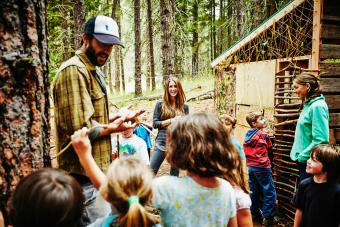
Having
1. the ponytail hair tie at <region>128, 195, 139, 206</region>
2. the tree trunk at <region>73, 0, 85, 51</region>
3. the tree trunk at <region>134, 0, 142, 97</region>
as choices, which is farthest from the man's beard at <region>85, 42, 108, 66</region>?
the tree trunk at <region>134, 0, 142, 97</region>

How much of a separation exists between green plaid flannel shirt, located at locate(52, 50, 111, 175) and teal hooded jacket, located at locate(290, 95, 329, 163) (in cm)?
306

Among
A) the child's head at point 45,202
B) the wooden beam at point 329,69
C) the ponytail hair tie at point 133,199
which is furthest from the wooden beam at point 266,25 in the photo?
the child's head at point 45,202

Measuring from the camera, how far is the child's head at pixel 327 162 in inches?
139

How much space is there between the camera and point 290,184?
6234 millimetres

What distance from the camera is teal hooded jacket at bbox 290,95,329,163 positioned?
4309mm

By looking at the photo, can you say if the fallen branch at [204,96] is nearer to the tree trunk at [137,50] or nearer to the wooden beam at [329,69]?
the tree trunk at [137,50]

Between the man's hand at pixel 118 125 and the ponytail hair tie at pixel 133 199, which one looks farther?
the man's hand at pixel 118 125

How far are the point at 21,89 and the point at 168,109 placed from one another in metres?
3.66

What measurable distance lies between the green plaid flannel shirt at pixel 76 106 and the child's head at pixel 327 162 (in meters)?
2.42

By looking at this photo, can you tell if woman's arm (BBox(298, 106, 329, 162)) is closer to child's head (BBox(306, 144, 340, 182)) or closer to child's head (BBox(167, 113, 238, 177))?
child's head (BBox(306, 144, 340, 182))

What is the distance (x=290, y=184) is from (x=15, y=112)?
5.56 m

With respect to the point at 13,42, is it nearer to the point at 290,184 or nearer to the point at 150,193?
the point at 150,193

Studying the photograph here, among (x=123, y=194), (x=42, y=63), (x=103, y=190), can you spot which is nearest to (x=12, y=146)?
(x=42, y=63)

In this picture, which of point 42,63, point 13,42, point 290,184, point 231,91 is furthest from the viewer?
point 231,91
